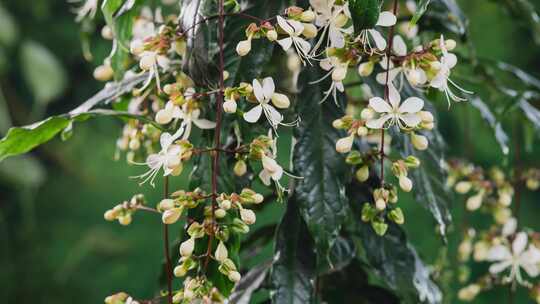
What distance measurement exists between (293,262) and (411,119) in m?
0.19

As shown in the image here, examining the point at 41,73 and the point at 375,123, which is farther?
the point at 41,73

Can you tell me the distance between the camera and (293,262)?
2.15 feet

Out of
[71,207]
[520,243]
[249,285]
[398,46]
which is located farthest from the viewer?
[71,207]

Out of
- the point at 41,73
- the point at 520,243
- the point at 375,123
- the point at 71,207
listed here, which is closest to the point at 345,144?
the point at 375,123

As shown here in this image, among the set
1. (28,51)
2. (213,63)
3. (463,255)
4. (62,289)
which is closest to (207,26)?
(213,63)

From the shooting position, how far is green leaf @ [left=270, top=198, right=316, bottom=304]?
64cm

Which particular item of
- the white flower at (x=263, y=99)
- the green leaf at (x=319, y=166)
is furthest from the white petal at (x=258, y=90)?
the green leaf at (x=319, y=166)

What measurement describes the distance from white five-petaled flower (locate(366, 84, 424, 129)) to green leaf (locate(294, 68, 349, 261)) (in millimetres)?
83

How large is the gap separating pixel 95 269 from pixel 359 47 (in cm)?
174

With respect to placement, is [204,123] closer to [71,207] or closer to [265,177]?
[265,177]

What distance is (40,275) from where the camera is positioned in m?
2.12

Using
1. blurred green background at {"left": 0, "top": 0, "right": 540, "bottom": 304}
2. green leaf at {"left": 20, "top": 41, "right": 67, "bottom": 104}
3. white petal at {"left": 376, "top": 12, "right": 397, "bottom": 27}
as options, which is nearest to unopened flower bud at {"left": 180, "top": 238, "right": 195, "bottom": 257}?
white petal at {"left": 376, "top": 12, "right": 397, "bottom": 27}

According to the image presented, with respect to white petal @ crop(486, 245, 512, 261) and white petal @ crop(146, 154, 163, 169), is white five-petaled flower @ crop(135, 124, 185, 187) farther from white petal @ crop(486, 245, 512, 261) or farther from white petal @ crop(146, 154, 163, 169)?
white petal @ crop(486, 245, 512, 261)

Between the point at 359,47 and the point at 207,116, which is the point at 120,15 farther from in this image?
the point at 359,47
